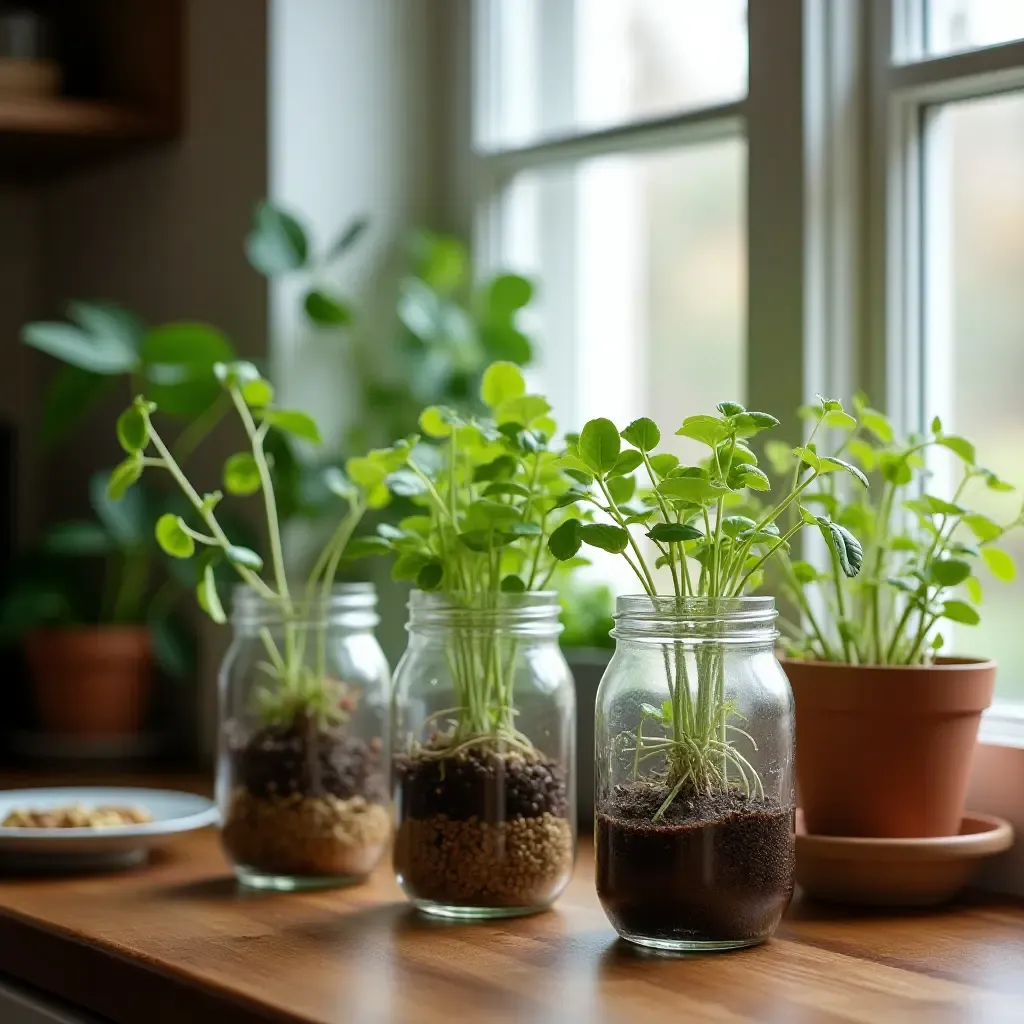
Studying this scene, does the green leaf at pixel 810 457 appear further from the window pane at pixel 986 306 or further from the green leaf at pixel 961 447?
the window pane at pixel 986 306

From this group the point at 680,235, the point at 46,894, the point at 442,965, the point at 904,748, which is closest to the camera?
the point at 442,965

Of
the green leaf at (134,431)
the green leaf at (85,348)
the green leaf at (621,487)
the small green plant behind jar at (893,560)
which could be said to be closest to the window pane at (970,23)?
the small green plant behind jar at (893,560)

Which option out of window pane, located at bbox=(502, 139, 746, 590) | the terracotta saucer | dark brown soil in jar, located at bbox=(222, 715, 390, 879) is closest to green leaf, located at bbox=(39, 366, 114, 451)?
window pane, located at bbox=(502, 139, 746, 590)

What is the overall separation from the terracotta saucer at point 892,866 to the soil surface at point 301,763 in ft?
1.25

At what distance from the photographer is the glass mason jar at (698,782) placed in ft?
3.33

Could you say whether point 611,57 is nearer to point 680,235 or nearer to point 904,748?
point 680,235

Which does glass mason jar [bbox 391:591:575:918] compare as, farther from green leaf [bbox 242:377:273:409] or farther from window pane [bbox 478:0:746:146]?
window pane [bbox 478:0:746:146]

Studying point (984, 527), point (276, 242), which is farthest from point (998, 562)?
point (276, 242)

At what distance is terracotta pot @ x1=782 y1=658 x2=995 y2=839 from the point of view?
1154mm

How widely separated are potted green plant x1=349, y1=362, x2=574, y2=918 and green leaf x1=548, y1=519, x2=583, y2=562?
2.5 inches

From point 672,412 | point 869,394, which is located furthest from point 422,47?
point 869,394

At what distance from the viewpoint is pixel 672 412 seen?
170 cm

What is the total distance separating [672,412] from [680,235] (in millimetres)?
193

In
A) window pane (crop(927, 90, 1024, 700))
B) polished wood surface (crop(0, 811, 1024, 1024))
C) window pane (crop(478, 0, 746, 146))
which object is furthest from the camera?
window pane (crop(478, 0, 746, 146))
